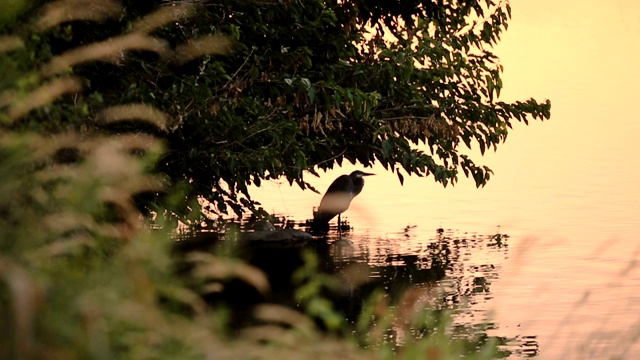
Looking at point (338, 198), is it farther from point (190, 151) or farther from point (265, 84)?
point (190, 151)

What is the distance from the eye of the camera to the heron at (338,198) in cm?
2444

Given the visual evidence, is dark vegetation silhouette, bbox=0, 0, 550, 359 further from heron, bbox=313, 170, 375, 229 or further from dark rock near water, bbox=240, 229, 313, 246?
heron, bbox=313, 170, 375, 229

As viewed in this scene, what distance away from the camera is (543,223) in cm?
2572

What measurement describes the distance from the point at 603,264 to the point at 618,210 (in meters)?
6.46

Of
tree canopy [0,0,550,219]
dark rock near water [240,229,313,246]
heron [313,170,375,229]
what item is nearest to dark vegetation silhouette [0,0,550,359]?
tree canopy [0,0,550,219]

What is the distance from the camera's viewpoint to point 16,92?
23.5 feet

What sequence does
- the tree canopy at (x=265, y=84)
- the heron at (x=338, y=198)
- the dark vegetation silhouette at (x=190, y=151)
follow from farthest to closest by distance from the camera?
the heron at (x=338, y=198) < the tree canopy at (x=265, y=84) < the dark vegetation silhouette at (x=190, y=151)

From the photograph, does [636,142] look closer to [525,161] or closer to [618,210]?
[525,161]

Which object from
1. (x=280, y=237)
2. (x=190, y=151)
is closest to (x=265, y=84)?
(x=190, y=151)

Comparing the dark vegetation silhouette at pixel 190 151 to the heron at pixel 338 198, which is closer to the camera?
the dark vegetation silhouette at pixel 190 151

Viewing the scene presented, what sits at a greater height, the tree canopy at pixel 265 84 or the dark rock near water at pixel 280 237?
the tree canopy at pixel 265 84

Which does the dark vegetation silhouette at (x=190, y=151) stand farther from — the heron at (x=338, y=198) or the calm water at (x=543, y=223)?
the heron at (x=338, y=198)

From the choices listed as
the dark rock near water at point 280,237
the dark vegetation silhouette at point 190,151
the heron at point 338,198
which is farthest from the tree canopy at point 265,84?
the heron at point 338,198

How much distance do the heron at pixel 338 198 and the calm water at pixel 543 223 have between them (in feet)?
0.79
